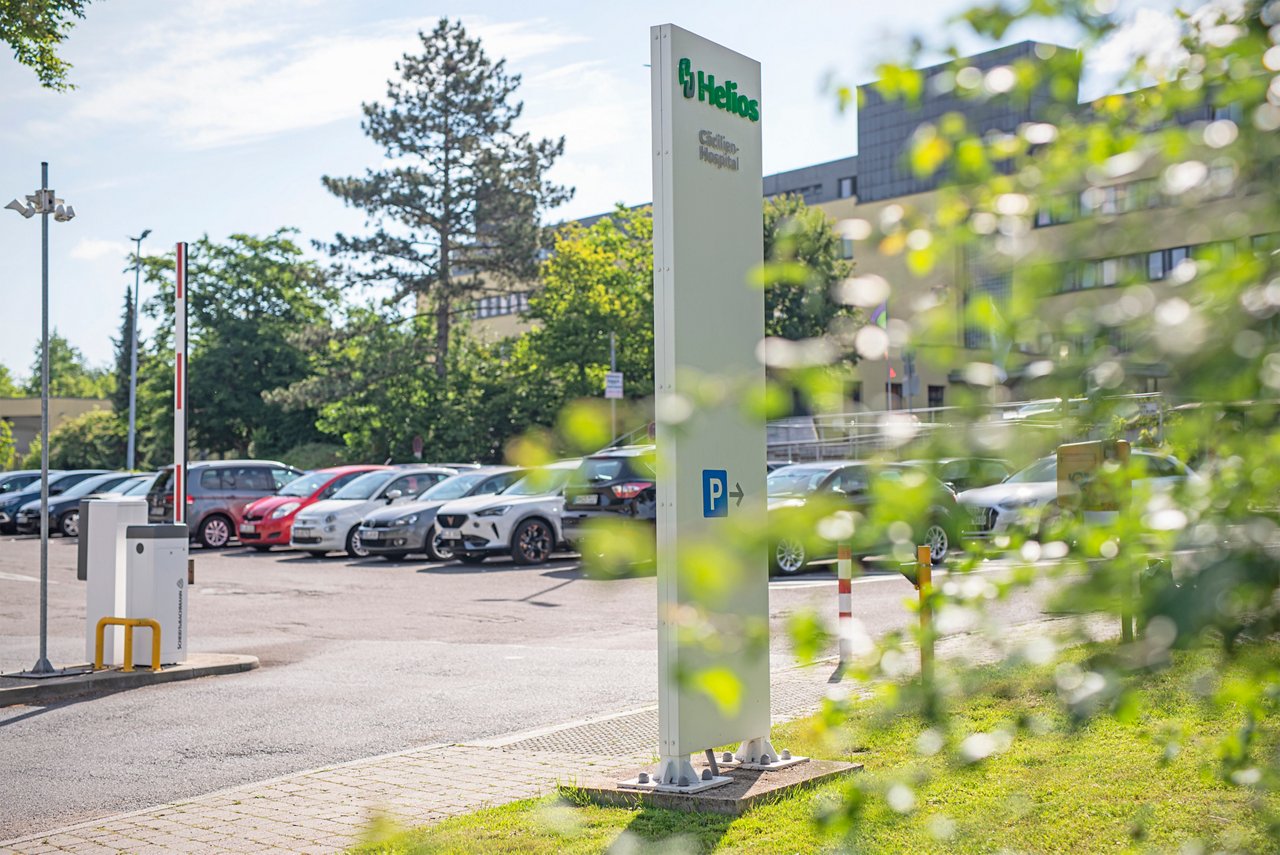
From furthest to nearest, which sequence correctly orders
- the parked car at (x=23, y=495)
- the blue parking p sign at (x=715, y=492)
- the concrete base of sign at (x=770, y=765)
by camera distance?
the parked car at (x=23, y=495) < the concrete base of sign at (x=770, y=765) < the blue parking p sign at (x=715, y=492)

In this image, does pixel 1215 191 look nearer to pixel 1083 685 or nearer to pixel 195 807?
pixel 1083 685

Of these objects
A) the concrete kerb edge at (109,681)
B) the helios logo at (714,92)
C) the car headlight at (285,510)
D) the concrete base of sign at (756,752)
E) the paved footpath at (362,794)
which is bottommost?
the paved footpath at (362,794)

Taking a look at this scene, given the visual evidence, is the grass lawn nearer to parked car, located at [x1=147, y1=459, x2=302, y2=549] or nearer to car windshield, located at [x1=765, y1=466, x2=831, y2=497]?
car windshield, located at [x1=765, y1=466, x2=831, y2=497]

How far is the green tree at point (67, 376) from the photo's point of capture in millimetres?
144625

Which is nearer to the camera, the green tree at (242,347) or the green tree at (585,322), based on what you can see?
the green tree at (585,322)

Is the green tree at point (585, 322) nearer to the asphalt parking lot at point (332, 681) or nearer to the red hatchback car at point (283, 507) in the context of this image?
the red hatchback car at point (283, 507)

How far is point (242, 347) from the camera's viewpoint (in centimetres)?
6228

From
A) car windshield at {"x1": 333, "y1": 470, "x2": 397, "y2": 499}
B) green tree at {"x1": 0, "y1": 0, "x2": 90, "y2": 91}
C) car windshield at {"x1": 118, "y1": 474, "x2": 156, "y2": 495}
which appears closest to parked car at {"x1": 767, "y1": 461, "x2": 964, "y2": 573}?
green tree at {"x1": 0, "y1": 0, "x2": 90, "y2": 91}

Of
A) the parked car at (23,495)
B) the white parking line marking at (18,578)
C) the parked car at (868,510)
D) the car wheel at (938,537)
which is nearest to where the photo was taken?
the parked car at (868,510)

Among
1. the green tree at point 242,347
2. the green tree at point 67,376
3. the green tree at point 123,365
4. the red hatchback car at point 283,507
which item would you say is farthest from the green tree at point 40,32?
the green tree at point 67,376

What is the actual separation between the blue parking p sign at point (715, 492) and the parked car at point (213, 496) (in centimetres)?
2404

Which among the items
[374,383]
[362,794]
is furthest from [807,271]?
[374,383]

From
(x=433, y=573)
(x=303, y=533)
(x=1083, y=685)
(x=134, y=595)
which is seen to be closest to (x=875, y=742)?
(x=1083, y=685)

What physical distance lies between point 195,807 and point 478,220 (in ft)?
154
